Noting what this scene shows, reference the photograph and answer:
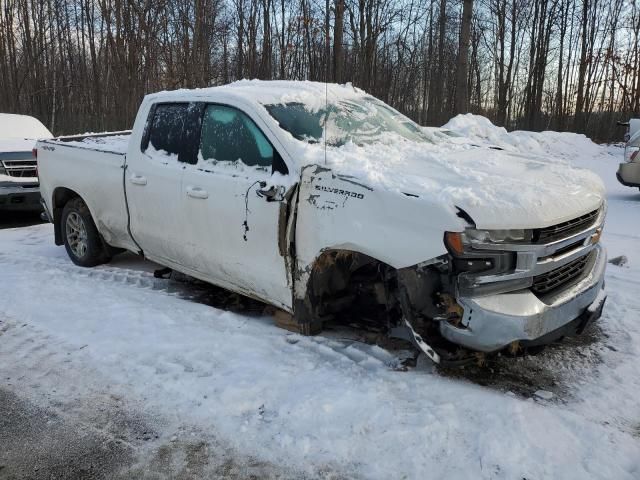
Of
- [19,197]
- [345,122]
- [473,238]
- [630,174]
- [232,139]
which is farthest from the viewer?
[630,174]

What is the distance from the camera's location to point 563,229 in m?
3.22

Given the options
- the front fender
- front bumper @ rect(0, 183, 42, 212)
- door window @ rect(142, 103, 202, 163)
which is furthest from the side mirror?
front bumper @ rect(0, 183, 42, 212)

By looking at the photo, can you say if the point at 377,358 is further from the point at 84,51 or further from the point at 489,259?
the point at 84,51

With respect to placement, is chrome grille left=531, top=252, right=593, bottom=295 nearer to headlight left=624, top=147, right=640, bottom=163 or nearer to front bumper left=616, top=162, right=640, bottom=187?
front bumper left=616, top=162, right=640, bottom=187

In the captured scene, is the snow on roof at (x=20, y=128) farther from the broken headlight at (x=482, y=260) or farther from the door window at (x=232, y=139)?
the broken headlight at (x=482, y=260)

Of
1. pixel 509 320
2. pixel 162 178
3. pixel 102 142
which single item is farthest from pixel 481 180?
pixel 102 142

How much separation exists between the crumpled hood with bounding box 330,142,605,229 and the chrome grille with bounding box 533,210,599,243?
6 centimetres

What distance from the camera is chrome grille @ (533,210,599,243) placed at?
307 cm

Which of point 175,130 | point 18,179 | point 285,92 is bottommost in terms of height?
point 18,179

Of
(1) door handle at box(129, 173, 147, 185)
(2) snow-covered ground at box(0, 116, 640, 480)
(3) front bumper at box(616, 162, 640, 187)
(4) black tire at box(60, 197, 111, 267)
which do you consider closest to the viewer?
(2) snow-covered ground at box(0, 116, 640, 480)

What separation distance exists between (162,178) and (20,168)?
16.9ft

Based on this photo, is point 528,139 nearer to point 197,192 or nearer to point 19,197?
point 19,197

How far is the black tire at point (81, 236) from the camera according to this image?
19.2 ft

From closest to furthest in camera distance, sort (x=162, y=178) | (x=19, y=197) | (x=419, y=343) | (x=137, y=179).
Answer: (x=419, y=343), (x=162, y=178), (x=137, y=179), (x=19, y=197)
